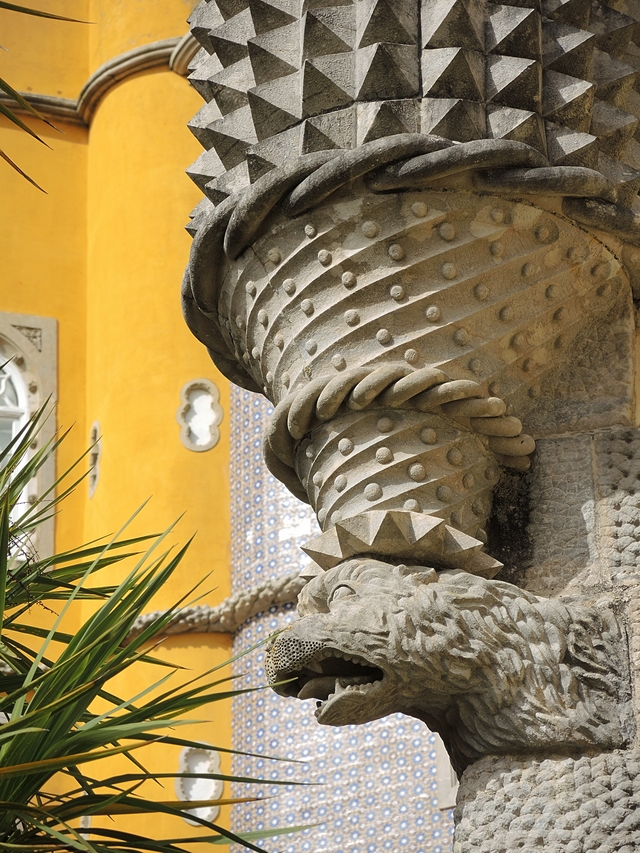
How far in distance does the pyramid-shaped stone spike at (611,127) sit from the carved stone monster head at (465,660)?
0.77 meters

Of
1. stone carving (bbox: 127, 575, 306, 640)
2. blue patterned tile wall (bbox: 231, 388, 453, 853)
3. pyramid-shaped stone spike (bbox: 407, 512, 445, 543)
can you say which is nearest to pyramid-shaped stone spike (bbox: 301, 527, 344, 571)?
pyramid-shaped stone spike (bbox: 407, 512, 445, 543)

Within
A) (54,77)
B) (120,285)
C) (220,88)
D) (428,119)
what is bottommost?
(428,119)

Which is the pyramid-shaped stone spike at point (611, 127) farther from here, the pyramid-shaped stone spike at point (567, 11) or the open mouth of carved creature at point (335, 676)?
the open mouth of carved creature at point (335, 676)

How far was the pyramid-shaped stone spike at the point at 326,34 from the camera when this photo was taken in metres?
2.46

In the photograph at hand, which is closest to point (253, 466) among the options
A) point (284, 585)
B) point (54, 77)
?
point (284, 585)

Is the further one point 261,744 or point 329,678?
point 261,744

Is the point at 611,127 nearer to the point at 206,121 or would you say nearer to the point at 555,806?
the point at 206,121

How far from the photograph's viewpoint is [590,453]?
2412 mm

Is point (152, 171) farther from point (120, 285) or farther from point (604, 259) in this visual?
point (604, 259)

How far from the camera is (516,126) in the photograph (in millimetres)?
2369

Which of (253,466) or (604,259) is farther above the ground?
(253,466)

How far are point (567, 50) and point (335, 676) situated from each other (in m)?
1.07

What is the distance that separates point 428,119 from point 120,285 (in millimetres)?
6869

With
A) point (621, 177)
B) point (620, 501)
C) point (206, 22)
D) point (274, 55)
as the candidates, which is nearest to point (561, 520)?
point (620, 501)
